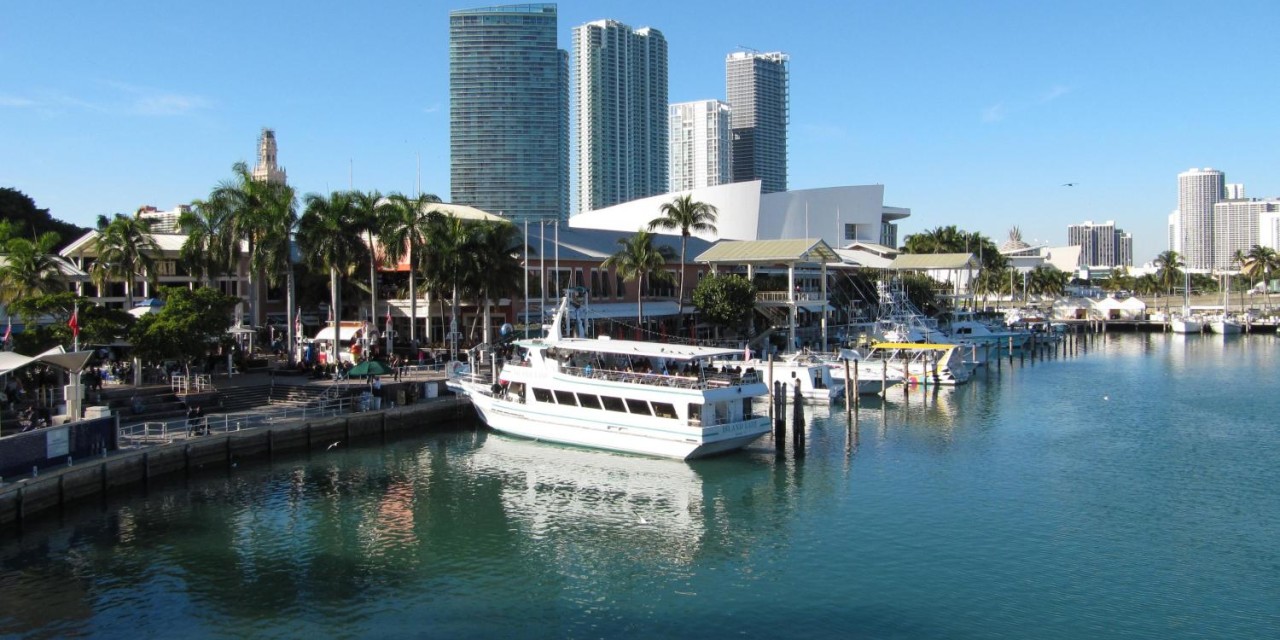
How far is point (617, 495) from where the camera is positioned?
31391 mm

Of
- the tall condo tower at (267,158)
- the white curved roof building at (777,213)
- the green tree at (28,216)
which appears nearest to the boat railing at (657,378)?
the green tree at (28,216)

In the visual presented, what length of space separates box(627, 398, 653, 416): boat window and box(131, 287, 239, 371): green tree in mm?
18129

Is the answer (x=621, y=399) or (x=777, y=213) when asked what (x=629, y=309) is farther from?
(x=777, y=213)

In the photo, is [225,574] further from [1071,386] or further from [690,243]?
[690,243]

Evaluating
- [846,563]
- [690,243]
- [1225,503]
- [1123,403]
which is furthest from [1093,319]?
[846,563]

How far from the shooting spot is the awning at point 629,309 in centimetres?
6494

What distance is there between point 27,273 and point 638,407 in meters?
28.9

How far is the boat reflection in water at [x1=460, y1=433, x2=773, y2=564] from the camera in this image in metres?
26.6

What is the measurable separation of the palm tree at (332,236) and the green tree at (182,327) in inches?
324

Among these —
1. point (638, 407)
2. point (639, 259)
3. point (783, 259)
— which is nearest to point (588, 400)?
point (638, 407)

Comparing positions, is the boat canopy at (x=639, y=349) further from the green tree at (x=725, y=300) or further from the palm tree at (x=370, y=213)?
the green tree at (x=725, y=300)

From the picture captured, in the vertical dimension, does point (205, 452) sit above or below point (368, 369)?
below

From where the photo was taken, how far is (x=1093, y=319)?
118688 mm

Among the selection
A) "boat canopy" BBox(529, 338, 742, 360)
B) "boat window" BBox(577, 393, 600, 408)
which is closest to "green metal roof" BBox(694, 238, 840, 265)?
"boat canopy" BBox(529, 338, 742, 360)
